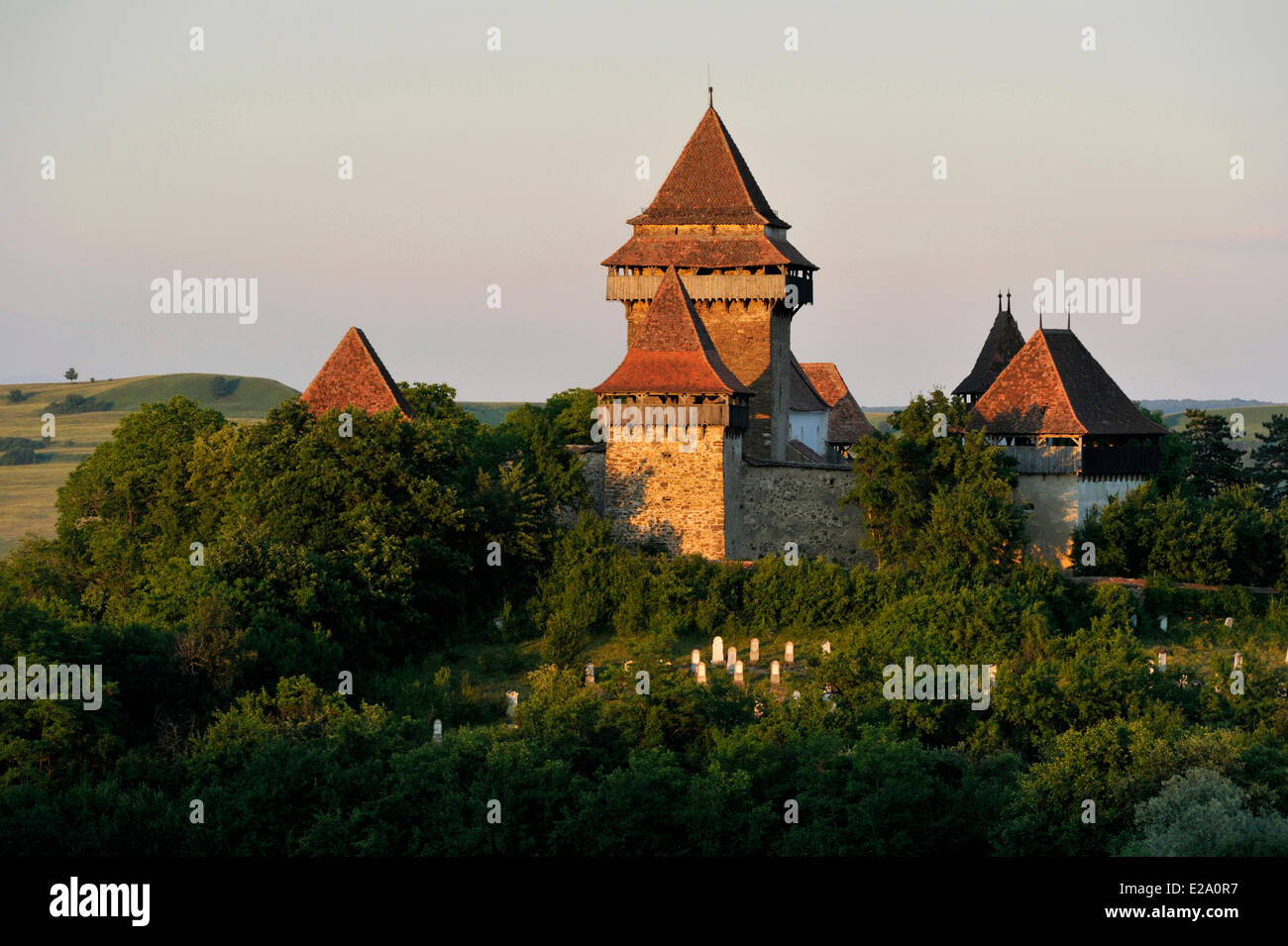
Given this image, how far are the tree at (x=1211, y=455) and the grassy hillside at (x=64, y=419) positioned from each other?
27.9m

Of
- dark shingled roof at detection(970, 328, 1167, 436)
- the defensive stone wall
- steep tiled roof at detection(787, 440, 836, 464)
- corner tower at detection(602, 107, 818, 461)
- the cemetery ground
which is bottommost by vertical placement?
the cemetery ground

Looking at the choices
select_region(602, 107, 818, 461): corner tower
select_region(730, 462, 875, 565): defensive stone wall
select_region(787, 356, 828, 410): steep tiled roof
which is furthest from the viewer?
select_region(787, 356, 828, 410): steep tiled roof

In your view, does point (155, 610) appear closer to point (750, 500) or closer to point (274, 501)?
point (274, 501)

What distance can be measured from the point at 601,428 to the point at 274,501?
7113mm

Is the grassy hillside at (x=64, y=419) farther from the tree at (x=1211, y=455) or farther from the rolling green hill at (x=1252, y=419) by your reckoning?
the rolling green hill at (x=1252, y=419)

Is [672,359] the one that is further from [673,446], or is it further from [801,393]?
[801,393]

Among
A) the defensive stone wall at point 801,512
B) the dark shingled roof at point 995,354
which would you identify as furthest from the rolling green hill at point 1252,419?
the defensive stone wall at point 801,512

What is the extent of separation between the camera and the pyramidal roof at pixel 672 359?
36906 mm

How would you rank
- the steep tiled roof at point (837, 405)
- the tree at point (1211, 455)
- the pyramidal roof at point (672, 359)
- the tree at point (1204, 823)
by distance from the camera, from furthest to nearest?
the tree at point (1211, 455) → the steep tiled roof at point (837, 405) → the pyramidal roof at point (672, 359) → the tree at point (1204, 823)

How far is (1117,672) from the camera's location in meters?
30.1

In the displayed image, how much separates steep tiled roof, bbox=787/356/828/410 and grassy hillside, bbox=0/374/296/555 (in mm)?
12392

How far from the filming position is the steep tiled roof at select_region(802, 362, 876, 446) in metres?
49.5

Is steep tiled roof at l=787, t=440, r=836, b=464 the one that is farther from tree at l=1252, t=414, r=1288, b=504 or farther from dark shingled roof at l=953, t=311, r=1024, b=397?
tree at l=1252, t=414, r=1288, b=504

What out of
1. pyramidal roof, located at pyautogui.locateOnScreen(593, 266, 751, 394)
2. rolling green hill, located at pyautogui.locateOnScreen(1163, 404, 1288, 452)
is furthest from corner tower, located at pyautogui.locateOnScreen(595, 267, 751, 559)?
rolling green hill, located at pyautogui.locateOnScreen(1163, 404, 1288, 452)
